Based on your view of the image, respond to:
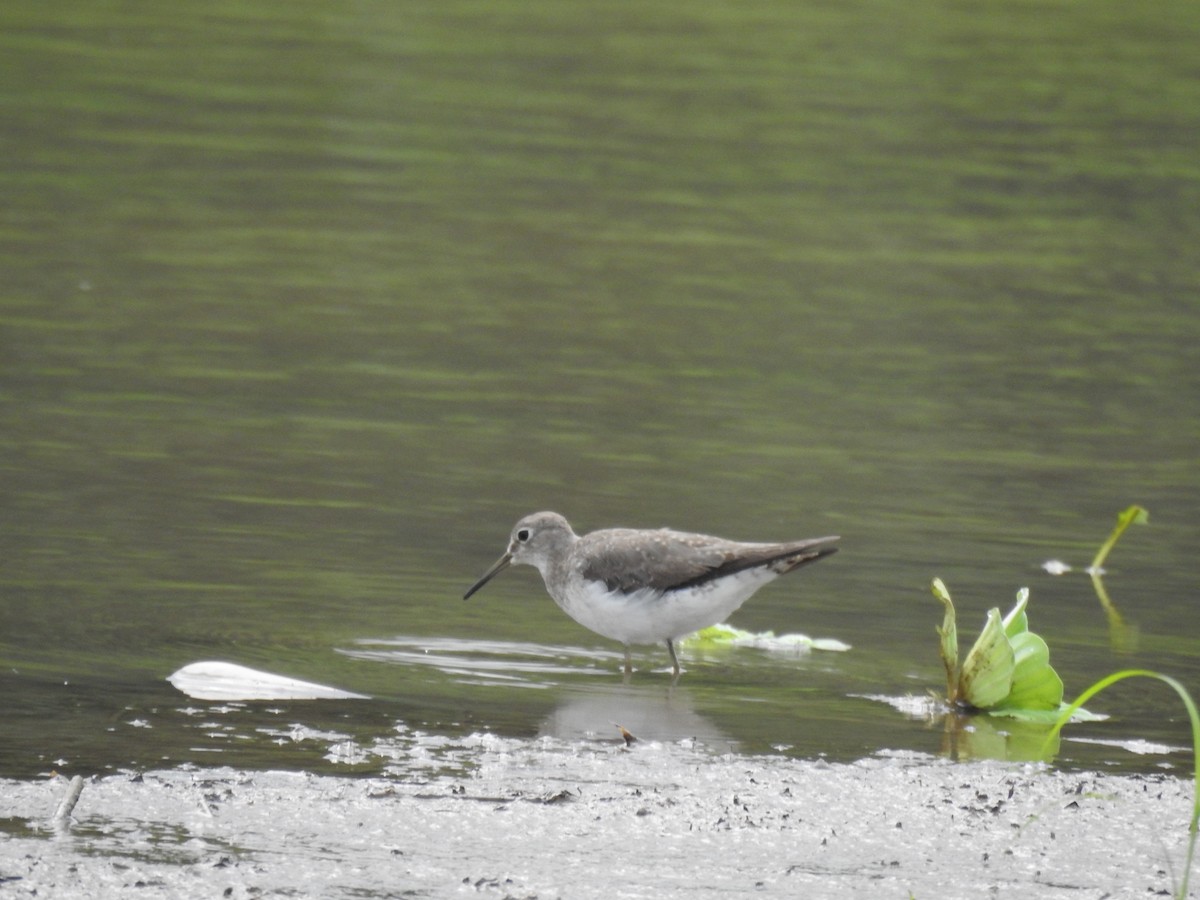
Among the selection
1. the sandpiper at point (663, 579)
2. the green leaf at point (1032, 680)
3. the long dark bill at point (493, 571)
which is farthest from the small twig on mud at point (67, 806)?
the green leaf at point (1032, 680)

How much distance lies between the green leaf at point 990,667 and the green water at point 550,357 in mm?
417

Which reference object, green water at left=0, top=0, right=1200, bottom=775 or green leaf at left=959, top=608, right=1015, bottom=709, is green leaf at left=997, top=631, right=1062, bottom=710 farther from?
green water at left=0, top=0, right=1200, bottom=775

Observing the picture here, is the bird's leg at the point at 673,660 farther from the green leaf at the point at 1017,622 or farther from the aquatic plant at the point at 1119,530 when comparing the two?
the aquatic plant at the point at 1119,530

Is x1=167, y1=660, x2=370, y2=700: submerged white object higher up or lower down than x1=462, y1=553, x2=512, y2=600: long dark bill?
lower down

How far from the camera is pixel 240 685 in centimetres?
682

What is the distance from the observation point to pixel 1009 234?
55.9 feet

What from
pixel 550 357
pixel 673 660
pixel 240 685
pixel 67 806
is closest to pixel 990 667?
pixel 673 660

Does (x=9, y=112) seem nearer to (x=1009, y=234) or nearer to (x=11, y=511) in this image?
(x=1009, y=234)

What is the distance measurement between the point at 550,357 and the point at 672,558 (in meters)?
5.30

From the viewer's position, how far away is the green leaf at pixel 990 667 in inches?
274

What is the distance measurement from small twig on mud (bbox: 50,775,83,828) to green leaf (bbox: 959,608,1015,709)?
315 centimetres

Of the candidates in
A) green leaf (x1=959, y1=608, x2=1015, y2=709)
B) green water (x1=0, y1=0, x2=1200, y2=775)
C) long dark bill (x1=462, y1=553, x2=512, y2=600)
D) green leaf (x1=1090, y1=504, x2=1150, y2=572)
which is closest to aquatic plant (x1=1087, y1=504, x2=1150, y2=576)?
green leaf (x1=1090, y1=504, x2=1150, y2=572)

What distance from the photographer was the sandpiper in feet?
24.9

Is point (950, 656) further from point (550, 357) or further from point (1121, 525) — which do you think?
point (550, 357)
